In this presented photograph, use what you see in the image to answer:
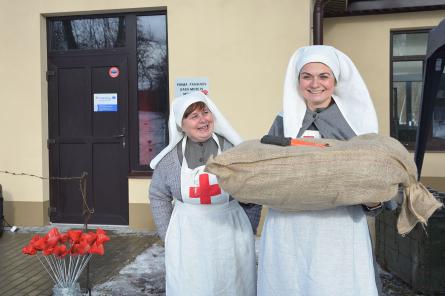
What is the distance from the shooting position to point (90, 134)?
246 inches

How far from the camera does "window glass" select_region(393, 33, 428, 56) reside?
21.3 feet

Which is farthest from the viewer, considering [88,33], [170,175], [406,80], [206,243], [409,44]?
[406,80]

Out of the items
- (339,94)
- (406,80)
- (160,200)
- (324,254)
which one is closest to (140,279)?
(160,200)

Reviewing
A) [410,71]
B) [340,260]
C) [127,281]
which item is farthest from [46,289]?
[410,71]

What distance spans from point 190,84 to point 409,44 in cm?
323

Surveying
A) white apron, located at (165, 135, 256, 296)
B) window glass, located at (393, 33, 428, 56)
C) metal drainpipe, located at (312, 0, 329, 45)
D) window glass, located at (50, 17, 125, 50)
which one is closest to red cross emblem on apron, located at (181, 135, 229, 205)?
white apron, located at (165, 135, 256, 296)

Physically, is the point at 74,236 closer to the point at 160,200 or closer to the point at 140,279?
the point at 160,200

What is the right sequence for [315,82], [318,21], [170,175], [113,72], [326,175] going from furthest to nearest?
[113,72]
[318,21]
[170,175]
[315,82]
[326,175]

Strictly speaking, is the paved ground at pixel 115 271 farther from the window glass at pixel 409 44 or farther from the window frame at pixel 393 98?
the window glass at pixel 409 44

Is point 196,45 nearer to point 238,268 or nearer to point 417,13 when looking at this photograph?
point 417,13

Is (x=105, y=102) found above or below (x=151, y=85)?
below

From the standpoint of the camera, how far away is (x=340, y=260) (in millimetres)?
1772

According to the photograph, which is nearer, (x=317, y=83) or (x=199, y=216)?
(x=317, y=83)

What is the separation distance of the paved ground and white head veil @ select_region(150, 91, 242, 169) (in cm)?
194
